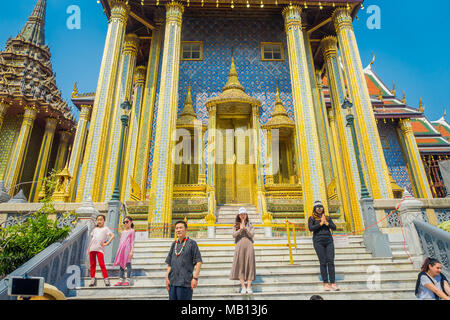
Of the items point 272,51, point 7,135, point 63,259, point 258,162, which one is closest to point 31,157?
point 7,135

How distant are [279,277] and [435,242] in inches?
123

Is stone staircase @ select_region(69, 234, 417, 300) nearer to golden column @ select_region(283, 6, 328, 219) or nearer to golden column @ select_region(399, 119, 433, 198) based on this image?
golden column @ select_region(283, 6, 328, 219)

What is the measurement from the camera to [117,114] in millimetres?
12328

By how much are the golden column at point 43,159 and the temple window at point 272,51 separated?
18.0 metres

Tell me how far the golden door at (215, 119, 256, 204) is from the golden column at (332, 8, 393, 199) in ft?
15.2

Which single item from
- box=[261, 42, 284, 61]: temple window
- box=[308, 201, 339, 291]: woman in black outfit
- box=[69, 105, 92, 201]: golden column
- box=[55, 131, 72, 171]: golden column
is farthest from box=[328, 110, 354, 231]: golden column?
box=[55, 131, 72, 171]: golden column

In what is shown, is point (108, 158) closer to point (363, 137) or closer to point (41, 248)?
point (41, 248)

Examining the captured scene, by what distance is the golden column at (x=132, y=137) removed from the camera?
1224cm

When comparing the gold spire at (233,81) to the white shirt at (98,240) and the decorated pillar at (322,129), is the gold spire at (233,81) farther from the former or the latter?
the white shirt at (98,240)

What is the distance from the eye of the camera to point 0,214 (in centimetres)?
745

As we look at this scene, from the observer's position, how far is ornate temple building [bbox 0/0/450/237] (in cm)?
1073

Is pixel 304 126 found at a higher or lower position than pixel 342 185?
higher

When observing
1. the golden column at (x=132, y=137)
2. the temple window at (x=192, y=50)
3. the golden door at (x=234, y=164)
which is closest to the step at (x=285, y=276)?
the golden column at (x=132, y=137)

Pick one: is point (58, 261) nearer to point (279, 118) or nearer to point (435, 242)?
point (435, 242)
